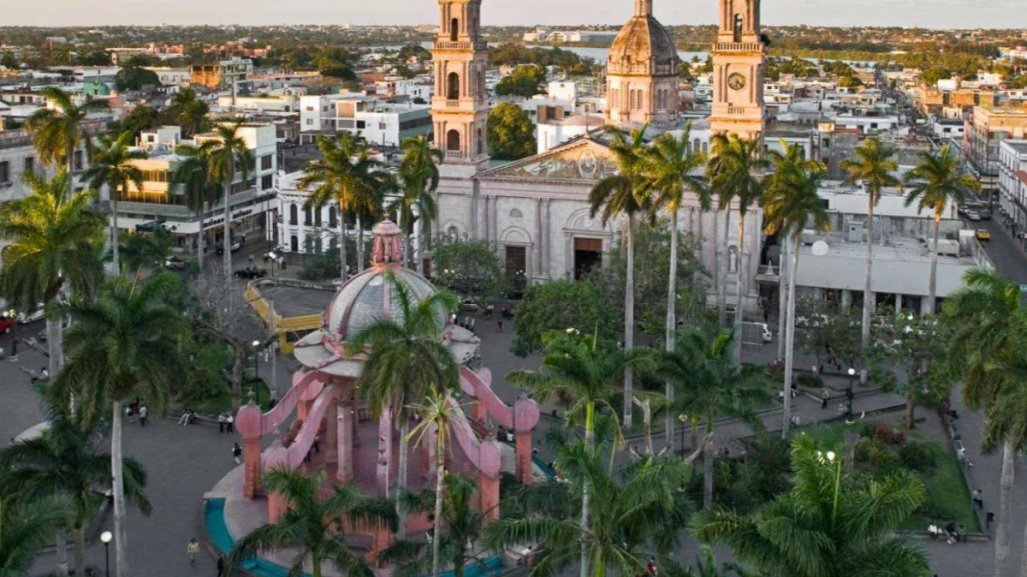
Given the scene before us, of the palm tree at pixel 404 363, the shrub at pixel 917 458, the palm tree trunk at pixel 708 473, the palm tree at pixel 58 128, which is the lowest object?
the shrub at pixel 917 458

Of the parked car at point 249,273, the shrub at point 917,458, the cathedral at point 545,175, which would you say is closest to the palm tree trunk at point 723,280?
the cathedral at point 545,175

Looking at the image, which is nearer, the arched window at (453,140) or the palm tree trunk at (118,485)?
the palm tree trunk at (118,485)

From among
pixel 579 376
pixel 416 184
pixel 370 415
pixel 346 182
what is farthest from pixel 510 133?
pixel 579 376

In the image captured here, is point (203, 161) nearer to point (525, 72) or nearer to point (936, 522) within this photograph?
point (936, 522)

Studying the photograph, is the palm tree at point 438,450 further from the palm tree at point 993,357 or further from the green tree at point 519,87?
the green tree at point 519,87

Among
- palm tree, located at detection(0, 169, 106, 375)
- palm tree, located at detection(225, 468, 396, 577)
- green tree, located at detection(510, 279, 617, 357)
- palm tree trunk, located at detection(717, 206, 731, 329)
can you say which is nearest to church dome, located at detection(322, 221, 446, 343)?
palm tree, located at detection(0, 169, 106, 375)

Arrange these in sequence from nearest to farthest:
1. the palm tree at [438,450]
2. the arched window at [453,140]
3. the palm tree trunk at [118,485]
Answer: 1. the palm tree at [438,450]
2. the palm tree trunk at [118,485]
3. the arched window at [453,140]

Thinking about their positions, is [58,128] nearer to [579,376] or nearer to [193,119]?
[579,376]
